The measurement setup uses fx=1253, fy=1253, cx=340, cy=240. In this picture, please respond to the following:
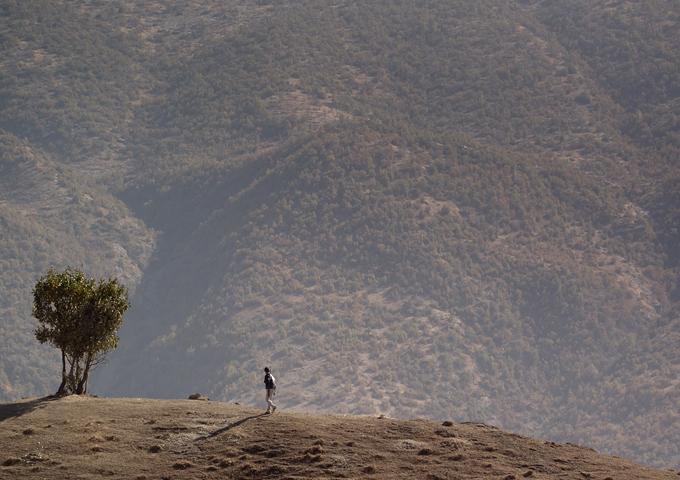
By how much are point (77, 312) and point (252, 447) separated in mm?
13655

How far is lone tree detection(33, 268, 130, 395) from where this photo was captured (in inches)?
2562

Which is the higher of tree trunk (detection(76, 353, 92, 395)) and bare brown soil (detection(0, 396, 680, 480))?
tree trunk (detection(76, 353, 92, 395))

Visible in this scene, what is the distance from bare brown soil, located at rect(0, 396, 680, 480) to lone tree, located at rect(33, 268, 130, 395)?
2934mm

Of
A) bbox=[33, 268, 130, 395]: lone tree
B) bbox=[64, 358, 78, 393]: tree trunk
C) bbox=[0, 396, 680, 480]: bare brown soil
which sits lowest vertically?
bbox=[0, 396, 680, 480]: bare brown soil

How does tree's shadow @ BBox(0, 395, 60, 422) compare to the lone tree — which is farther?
the lone tree

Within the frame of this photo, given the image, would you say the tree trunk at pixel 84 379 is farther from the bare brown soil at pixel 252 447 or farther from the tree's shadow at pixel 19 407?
the tree's shadow at pixel 19 407

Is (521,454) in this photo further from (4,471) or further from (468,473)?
(4,471)

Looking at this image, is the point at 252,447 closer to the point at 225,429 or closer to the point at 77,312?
the point at 225,429

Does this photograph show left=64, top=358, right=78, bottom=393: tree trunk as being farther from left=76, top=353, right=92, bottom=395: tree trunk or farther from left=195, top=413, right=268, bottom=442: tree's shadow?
left=195, top=413, right=268, bottom=442: tree's shadow

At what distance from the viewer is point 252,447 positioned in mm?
57562

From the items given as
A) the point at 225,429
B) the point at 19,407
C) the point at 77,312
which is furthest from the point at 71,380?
the point at 225,429

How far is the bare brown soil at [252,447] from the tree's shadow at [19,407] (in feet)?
0.22

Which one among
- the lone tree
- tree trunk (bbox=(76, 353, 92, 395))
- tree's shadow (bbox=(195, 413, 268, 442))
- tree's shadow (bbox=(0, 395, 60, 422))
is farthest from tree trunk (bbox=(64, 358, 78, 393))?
tree's shadow (bbox=(195, 413, 268, 442))

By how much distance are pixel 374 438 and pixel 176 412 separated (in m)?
10.3
